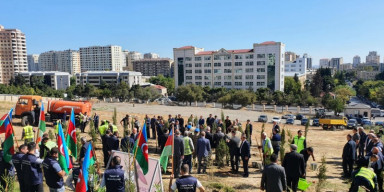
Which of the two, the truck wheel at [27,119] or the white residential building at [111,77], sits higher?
the white residential building at [111,77]

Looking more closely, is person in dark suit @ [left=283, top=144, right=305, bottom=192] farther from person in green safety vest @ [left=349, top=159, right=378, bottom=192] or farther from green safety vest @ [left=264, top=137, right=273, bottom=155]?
green safety vest @ [left=264, top=137, right=273, bottom=155]

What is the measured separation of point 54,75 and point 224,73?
77287mm

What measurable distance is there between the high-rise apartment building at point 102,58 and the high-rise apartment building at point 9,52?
5473cm

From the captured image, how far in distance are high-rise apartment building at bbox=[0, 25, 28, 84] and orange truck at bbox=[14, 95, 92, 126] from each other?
135 meters

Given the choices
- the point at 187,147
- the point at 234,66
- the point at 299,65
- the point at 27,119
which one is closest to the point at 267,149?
the point at 187,147

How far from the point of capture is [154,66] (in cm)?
18075

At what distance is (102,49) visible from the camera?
7402 inches

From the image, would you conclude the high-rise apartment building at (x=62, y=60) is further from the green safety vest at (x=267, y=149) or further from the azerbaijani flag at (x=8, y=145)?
the green safety vest at (x=267, y=149)

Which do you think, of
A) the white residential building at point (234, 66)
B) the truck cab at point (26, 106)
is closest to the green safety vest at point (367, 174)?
the truck cab at point (26, 106)

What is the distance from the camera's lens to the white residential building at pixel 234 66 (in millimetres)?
85125

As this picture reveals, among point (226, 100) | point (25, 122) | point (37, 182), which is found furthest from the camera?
point (226, 100)

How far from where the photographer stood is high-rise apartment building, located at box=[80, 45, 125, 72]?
18725 cm

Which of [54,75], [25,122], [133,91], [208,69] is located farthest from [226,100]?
[54,75]

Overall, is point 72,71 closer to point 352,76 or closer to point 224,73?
point 224,73
